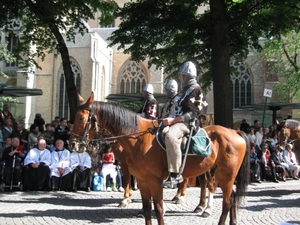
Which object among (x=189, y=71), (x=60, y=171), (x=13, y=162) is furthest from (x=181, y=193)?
(x=13, y=162)

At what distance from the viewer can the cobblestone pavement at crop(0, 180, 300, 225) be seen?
7562mm

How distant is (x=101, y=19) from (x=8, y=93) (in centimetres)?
607

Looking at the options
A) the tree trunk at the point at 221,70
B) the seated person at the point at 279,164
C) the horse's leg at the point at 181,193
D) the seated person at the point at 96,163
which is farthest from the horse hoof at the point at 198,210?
the seated person at the point at 279,164

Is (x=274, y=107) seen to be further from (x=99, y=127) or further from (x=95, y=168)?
(x=99, y=127)

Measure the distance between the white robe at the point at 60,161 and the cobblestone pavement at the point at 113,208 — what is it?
0.70 metres

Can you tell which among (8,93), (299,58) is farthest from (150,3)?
(299,58)

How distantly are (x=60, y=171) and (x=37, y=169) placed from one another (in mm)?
706

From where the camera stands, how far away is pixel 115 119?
20.4 ft

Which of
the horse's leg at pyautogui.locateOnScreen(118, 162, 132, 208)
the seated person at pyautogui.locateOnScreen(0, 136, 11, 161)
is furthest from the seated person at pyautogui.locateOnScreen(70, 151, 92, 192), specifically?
the horse's leg at pyautogui.locateOnScreen(118, 162, 132, 208)

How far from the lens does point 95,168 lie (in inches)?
493

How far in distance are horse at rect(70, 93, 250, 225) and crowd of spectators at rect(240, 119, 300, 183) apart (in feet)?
27.4

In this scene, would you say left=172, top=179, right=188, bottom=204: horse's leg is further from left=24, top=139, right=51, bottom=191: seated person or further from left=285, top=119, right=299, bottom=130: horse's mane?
left=24, top=139, right=51, bottom=191: seated person

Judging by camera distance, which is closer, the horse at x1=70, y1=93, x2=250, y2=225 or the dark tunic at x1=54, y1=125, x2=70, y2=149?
the horse at x1=70, y1=93, x2=250, y2=225

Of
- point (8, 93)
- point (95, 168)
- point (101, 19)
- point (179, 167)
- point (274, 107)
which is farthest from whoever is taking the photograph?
point (274, 107)
